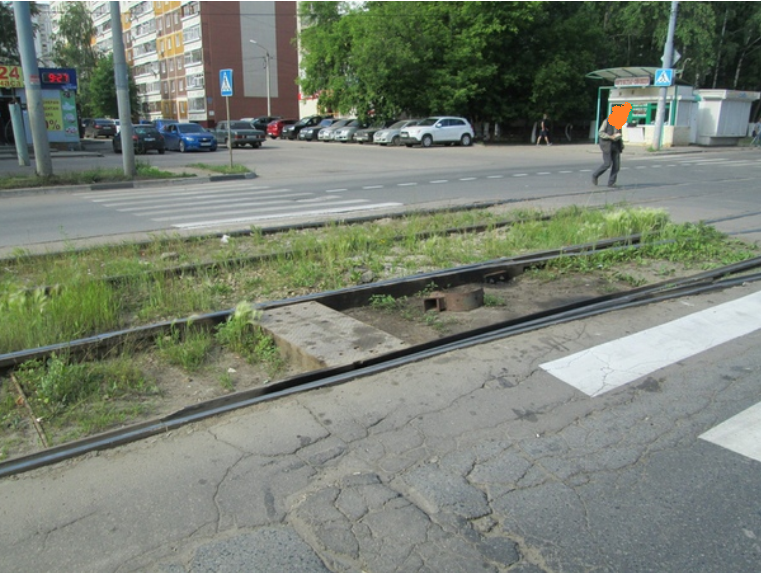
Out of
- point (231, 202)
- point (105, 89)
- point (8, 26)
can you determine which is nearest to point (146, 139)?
point (8, 26)

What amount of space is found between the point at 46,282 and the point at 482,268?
4.82 metres

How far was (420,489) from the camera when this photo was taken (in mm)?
3266

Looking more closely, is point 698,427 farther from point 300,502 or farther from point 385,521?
point 300,502

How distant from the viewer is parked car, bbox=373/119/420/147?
3825cm

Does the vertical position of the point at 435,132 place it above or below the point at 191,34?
below

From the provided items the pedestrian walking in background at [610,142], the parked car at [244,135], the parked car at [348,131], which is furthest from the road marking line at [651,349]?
the parked car at [348,131]

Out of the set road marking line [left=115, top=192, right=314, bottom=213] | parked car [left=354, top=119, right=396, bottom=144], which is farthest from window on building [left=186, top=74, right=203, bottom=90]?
road marking line [left=115, top=192, right=314, bottom=213]

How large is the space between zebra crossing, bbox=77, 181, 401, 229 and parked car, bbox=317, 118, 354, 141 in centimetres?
2942

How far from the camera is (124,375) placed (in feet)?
14.9

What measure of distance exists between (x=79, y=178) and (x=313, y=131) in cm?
3128

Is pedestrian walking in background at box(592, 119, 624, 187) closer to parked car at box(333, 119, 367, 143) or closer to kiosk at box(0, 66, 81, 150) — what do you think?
kiosk at box(0, 66, 81, 150)

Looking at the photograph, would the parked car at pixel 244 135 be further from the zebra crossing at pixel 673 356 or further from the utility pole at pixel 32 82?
the zebra crossing at pixel 673 356

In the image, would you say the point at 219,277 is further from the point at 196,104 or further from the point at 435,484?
the point at 196,104

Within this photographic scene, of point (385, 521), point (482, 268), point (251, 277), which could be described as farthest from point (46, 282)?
point (385, 521)
